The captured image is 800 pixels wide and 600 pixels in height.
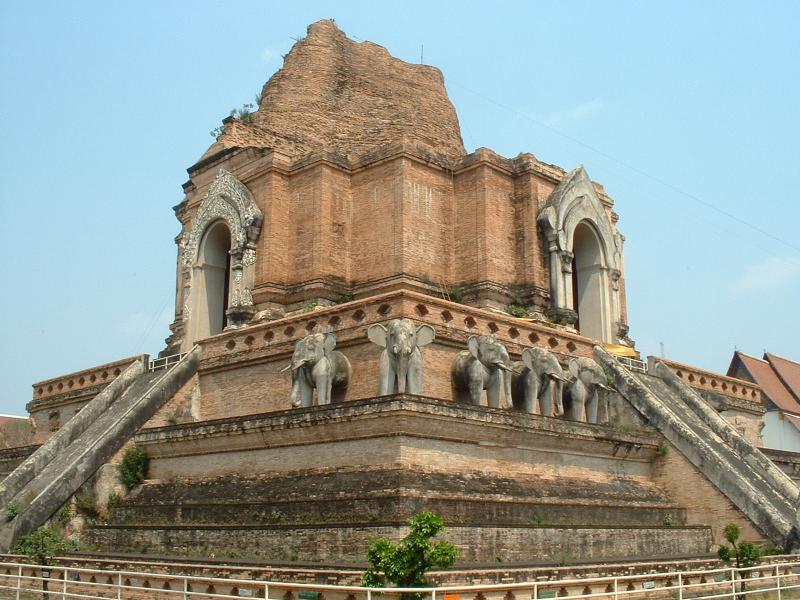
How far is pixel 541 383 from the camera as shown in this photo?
17.4 metres

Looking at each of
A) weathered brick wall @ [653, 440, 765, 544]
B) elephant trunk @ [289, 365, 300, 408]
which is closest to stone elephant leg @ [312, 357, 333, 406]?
elephant trunk @ [289, 365, 300, 408]

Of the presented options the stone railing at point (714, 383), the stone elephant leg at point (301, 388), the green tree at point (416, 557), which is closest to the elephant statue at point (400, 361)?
the stone elephant leg at point (301, 388)

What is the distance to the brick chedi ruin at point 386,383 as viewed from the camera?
13797 millimetres

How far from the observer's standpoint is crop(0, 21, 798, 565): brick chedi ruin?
45.3 ft

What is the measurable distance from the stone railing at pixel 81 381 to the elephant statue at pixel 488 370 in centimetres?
881

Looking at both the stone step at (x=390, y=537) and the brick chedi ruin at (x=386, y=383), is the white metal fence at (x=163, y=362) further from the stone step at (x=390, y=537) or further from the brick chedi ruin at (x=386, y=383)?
the stone step at (x=390, y=537)

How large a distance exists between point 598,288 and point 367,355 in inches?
356

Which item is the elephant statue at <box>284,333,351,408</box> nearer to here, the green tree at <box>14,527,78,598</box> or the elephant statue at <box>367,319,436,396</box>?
the elephant statue at <box>367,319,436,396</box>

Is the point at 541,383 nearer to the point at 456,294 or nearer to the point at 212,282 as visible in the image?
the point at 456,294

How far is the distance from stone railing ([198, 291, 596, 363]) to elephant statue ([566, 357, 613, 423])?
3.30 feet

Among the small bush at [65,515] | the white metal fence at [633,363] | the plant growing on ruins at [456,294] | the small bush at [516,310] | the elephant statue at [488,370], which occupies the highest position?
the plant growing on ruins at [456,294]

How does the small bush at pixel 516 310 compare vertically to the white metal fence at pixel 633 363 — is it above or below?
above

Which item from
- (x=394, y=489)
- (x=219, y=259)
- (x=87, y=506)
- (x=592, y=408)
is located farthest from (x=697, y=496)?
(x=219, y=259)

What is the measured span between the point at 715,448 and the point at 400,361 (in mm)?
6804
